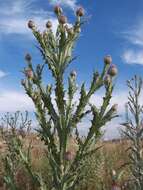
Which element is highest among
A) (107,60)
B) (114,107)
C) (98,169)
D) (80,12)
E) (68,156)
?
(80,12)

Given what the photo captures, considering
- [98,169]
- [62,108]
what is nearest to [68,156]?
[62,108]

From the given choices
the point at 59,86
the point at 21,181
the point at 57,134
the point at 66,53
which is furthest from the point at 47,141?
the point at 21,181

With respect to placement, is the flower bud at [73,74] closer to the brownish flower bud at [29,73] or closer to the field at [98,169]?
the brownish flower bud at [29,73]

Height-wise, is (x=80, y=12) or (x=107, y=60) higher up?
(x=80, y=12)

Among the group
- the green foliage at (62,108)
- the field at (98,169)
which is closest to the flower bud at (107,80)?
the green foliage at (62,108)

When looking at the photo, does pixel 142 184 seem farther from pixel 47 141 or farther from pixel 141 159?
pixel 47 141

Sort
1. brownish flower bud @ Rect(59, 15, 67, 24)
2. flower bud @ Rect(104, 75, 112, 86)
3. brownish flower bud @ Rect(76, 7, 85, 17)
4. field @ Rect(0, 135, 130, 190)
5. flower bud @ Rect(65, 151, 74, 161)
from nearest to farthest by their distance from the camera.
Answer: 1. flower bud @ Rect(65, 151, 74, 161)
2. flower bud @ Rect(104, 75, 112, 86)
3. brownish flower bud @ Rect(59, 15, 67, 24)
4. brownish flower bud @ Rect(76, 7, 85, 17)
5. field @ Rect(0, 135, 130, 190)

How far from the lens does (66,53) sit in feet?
18.5

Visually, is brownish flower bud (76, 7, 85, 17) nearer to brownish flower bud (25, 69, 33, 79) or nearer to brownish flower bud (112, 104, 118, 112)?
brownish flower bud (25, 69, 33, 79)

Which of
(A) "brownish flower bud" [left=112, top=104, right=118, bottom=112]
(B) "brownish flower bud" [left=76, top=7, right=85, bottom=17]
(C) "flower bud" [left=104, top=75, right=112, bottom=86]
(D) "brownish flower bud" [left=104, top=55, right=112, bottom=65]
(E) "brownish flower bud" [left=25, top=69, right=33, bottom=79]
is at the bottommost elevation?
(A) "brownish flower bud" [left=112, top=104, right=118, bottom=112]

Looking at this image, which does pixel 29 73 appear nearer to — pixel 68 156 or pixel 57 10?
pixel 57 10

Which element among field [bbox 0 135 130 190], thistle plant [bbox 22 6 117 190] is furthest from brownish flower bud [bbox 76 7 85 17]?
field [bbox 0 135 130 190]

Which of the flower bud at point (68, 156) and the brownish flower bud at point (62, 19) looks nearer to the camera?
the flower bud at point (68, 156)

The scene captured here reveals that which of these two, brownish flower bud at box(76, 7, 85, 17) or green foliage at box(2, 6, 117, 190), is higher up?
brownish flower bud at box(76, 7, 85, 17)
